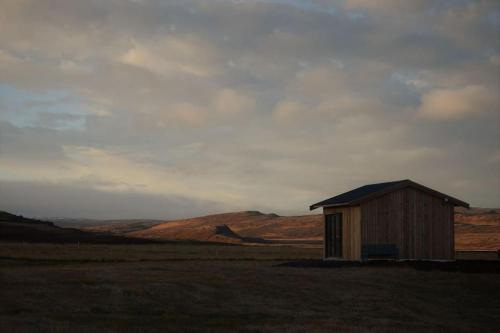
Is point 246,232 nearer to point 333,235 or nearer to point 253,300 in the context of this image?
point 333,235

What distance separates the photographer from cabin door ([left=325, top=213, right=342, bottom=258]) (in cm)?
3272

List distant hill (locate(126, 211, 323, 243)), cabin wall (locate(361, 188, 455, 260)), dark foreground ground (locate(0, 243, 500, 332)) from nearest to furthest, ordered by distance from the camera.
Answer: dark foreground ground (locate(0, 243, 500, 332)) < cabin wall (locate(361, 188, 455, 260)) < distant hill (locate(126, 211, 323, 243))

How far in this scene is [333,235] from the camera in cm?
3344

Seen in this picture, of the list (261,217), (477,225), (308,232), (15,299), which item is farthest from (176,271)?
(261,217)

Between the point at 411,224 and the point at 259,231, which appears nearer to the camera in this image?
the point at 411,224

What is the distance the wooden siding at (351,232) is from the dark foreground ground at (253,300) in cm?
501

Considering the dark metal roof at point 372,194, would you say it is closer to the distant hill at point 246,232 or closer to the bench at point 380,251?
the bench at point 380,251

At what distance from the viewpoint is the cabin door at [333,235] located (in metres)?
32.7

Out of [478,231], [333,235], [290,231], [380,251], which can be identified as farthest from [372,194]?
[290,231]

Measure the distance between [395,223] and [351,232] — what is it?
2.33 meters

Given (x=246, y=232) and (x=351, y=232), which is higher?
(x=351, y=232)

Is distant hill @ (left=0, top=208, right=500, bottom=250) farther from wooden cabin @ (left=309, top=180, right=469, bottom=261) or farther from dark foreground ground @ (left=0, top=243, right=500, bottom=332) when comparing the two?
dark foreground ground @ (left=0, top=243, right=500, bottom=332)

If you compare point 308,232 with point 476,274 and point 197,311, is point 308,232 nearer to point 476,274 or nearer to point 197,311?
point 476,274

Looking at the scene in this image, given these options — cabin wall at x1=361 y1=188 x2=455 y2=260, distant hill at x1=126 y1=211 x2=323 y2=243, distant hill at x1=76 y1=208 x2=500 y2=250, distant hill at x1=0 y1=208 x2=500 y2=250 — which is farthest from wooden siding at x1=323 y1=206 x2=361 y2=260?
distant hill at x1=126 y1=211 x2=323 y2=243
